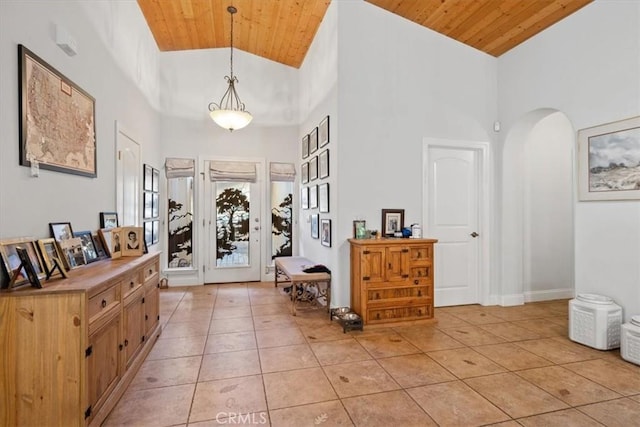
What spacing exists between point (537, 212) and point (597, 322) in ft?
6.95

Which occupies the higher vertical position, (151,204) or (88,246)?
(151,204)

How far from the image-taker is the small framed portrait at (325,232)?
13.7 feet

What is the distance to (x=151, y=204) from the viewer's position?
5.00 metres

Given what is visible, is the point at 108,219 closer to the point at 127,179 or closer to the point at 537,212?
the point at 127,179

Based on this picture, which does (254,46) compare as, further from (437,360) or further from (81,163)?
(437,360)

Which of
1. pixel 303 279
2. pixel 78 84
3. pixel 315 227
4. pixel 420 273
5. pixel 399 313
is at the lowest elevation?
pixel 399 313

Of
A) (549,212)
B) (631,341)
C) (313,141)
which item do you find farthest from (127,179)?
(549,212)

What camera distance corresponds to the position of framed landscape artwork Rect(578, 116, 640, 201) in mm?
2984

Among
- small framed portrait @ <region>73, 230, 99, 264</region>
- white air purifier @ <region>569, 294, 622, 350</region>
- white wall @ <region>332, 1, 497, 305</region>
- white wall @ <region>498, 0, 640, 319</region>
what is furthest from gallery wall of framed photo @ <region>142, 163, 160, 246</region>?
white wall @ <region>498, 0, 640, 319</region>

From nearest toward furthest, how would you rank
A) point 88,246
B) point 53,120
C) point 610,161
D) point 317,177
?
point 53,120 < point 88,246 < point 610,161 < point 317,177

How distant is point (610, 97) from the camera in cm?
319

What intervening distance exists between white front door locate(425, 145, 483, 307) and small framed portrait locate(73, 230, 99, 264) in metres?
3.60

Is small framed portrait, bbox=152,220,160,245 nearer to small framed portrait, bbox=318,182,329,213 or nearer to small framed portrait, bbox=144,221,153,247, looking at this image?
small framed portrait, bbox=144,221,153,247

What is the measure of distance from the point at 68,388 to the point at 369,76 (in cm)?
397
